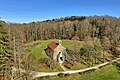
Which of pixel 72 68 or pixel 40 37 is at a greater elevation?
pixel 40 37

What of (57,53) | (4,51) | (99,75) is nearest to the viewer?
(4,51)

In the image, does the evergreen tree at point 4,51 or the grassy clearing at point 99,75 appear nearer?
the evergreen tree at point 4,51

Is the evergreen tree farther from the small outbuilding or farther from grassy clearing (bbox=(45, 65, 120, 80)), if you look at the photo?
the small outbuilding

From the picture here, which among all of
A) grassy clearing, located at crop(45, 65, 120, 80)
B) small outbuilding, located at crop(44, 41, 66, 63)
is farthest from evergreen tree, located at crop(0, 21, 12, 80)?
small outbuilding, located at crop(44, 41, 66, 63)

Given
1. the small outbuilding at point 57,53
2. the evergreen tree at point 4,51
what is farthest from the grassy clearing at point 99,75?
the small outbuilding at point 57,53

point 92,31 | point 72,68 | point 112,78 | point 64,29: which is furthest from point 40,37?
point 112,78

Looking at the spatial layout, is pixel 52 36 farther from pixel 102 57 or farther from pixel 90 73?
pixel 90 73

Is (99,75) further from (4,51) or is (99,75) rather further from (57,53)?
(4,51)

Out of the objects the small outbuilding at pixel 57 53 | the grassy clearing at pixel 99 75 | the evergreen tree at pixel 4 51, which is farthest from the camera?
the small outbuilding at pixel 57 53

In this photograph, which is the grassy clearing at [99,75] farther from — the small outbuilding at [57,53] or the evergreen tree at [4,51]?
the small outbuilding at [57,53]

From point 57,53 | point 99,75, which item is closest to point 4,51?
point 99,75

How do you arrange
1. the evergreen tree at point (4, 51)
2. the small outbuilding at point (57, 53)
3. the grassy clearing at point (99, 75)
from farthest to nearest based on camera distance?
the small outbuilding at point (57, 53), the grassy clearing at point (99, 75), the evergreen tree at point (4, 51)
